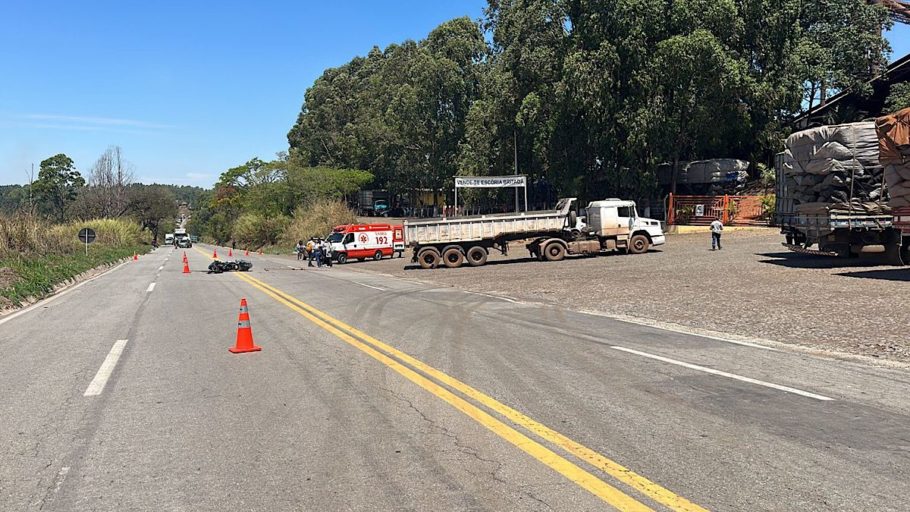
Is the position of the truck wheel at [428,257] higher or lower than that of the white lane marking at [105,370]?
higher

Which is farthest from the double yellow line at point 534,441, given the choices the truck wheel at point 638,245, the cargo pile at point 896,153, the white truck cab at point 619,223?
the truck wheel at point 638,245

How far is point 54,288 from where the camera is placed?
968 inches

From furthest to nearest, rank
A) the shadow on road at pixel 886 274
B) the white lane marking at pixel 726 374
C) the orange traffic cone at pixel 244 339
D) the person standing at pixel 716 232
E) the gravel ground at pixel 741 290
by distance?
the person standing at pixel 716 232 < the shadow on road at pixel 886 274 < the gravel ground at pixel 741 290 < the orange traffic cone at pixel 244 339 < the white lane marking at pixel 726 374

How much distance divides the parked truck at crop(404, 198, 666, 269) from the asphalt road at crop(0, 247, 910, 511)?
2107cm

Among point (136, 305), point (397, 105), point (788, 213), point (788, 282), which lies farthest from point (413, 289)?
point (397, 105)

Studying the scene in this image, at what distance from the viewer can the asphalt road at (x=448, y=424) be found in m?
4.47

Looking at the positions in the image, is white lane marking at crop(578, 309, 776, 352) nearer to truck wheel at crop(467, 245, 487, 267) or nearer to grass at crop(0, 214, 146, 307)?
grass at crop(0, 214, 146, 307)

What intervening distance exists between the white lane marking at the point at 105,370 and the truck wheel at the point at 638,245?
25701 mm

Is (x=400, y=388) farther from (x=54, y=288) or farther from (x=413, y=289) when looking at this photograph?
(x=54, y=288)

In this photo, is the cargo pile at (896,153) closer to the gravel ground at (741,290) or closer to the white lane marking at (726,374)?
the gravel ground at (741,290)

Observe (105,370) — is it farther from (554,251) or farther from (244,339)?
(554,251)

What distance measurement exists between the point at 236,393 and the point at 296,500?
3284mm

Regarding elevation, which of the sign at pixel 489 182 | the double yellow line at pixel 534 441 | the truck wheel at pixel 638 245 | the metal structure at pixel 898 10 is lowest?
the double yellow line at pixel 534 441

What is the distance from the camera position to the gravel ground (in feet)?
37.6
